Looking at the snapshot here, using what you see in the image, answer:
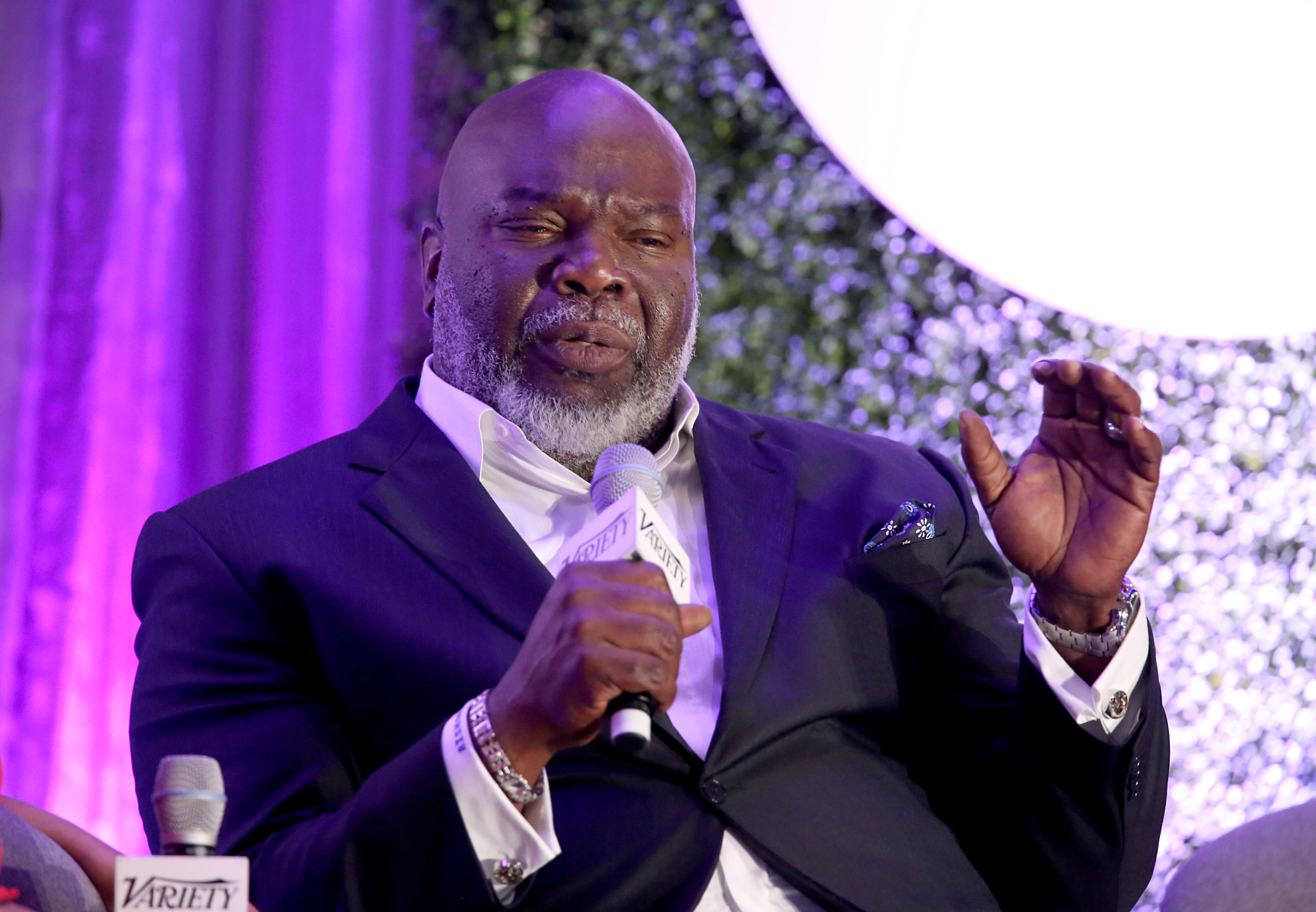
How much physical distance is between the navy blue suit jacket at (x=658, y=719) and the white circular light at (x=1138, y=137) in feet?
5.44

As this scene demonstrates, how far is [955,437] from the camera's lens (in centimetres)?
348

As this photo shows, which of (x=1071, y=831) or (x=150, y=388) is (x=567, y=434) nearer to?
(x=1071, y=831)

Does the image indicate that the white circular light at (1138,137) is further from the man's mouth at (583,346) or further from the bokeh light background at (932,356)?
the man's mouth at (583,346)

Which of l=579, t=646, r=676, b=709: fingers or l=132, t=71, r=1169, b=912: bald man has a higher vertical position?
l=579, t=646, r=676, b=709: fingers

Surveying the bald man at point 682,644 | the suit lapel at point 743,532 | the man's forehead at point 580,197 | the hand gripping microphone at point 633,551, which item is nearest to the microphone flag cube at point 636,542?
the hand gripping microphone at point 633,551

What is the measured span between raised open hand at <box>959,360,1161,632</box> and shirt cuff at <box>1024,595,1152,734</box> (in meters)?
0.04

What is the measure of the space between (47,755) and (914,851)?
215 centimetres

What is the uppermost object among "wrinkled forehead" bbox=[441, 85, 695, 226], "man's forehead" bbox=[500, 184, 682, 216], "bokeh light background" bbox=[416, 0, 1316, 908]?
"wrinkled forehead" bbox=[441, 85, 695, 226]

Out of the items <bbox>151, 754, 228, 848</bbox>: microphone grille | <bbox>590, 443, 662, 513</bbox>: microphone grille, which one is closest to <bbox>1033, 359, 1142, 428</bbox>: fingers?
<bbox>590, 443, 662, 513</bbox>: microphone grille

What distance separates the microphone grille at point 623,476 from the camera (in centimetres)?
139

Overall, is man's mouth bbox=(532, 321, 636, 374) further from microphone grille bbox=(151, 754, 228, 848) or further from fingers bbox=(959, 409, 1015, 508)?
microphone grille bbox=(151, 754, 228, 848)

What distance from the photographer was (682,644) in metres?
1.28

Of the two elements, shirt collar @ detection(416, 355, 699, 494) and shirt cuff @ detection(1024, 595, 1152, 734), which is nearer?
shirt cuff @ detection(1024, 595, 1152, 734)

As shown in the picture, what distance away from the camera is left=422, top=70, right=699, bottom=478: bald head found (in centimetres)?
189
